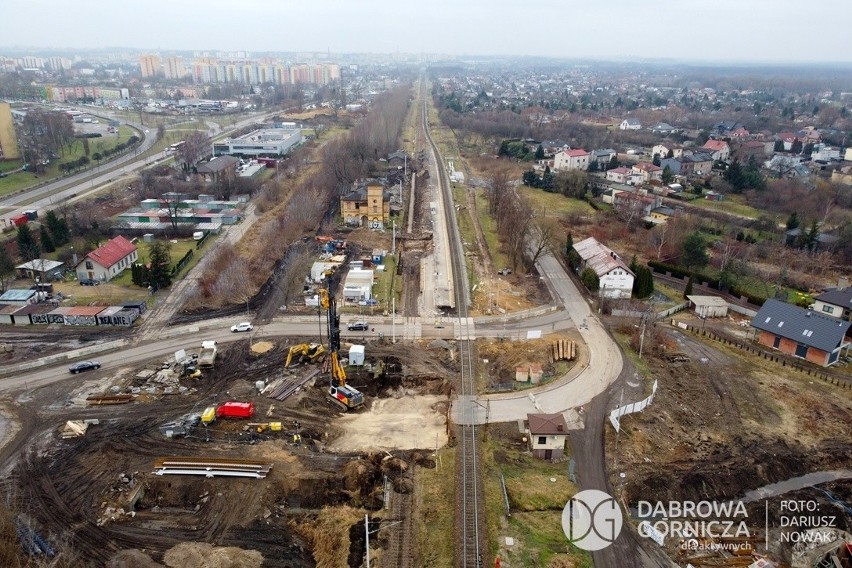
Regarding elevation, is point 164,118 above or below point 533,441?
above

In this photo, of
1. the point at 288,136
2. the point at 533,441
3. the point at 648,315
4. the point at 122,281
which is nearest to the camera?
the point at 533,441

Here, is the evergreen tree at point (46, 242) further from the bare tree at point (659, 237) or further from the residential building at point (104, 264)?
the bare tree at point (659, 237)

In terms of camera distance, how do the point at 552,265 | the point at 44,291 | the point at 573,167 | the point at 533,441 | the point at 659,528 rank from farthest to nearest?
the point at 573,167
the point at 552,265
the point at 44,291
the point at 533,441
the point at 659,528

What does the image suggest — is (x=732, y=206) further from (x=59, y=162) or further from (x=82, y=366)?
(x=59, y=162)

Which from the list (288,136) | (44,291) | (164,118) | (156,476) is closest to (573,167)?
(288,136)

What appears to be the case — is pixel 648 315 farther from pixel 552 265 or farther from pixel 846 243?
pixel 846 243

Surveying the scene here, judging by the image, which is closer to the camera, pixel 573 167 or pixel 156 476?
pixel 156 476
